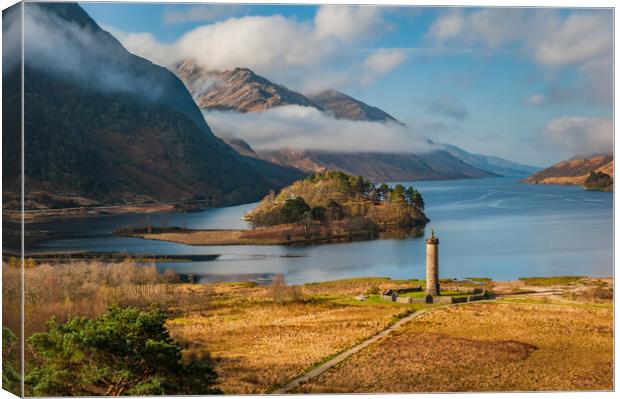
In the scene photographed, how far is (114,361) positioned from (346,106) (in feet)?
24.3

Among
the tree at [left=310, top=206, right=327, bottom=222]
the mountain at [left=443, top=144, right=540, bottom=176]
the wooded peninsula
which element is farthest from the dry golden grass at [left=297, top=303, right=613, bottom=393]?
the tree at [left=310, top=206, right=327, bottom=222]

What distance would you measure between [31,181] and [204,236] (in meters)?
4.39

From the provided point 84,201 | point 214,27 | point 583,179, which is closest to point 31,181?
point 84,201

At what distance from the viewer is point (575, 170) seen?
632 inches

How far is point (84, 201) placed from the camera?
2188 cm

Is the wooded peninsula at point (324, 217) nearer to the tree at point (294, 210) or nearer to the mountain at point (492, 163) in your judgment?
the tree at point (294, 210)

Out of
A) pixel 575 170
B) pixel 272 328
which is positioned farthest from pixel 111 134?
pixel 575 170

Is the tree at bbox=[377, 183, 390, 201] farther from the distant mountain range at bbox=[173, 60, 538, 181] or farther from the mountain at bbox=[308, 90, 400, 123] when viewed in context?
the mountain at bbox=[308, 90, 400, 123]

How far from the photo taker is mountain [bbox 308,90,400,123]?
15.8 meters

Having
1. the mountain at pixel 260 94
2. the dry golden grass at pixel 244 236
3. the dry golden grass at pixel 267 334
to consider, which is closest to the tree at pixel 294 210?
the dry golden grass at pixel 244 236

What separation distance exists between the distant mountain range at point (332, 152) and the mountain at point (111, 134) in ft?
3.60

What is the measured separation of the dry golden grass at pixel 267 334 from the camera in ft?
40.1

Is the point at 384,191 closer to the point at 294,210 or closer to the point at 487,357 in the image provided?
the point at 294,210

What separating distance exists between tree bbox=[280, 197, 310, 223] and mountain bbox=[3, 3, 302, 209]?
62.9 inches
